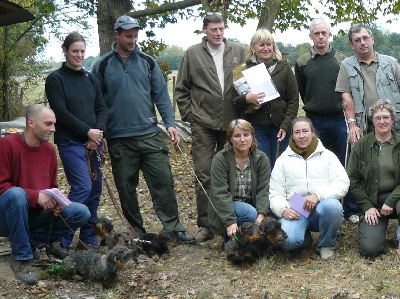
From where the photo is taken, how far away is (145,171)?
6.56 m

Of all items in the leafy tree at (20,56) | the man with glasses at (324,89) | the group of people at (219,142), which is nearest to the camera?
the group of people at (219,142)

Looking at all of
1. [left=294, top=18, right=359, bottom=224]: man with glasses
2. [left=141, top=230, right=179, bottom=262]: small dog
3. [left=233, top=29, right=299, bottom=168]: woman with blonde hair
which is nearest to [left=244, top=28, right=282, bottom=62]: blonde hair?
[left=233, top=29, right=299, bottom=168]: woman with blonde hair

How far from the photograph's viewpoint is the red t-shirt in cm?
536

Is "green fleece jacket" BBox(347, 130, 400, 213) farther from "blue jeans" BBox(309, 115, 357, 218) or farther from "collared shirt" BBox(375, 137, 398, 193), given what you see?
"blue jeans" BBox(309, 115, 357, 218)

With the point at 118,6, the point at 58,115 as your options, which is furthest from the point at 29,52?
the point at 58,115

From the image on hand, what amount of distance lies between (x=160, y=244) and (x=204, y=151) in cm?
114

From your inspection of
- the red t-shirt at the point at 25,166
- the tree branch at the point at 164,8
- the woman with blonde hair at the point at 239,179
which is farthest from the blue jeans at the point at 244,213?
the tree branch at the point at 164,8

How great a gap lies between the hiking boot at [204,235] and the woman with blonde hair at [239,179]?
524 millimetres

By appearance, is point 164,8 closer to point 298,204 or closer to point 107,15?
point 107,15

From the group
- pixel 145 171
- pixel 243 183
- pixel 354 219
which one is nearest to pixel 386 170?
pixel 354 219

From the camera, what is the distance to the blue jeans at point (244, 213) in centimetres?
595

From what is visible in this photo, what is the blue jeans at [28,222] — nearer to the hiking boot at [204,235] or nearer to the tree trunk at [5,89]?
the hiking boot at [204,235]

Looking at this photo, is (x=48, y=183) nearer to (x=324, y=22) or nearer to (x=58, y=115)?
(x=58, y=115)

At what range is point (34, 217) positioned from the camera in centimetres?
558
